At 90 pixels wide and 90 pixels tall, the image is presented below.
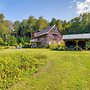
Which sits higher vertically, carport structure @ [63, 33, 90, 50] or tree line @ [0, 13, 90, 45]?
tree line @ [0, 13, 90, 45]

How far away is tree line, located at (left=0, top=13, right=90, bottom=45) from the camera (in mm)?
63672

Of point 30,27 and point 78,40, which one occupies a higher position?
point 30,27

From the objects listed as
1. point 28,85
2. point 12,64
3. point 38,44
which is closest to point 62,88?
point 28,85

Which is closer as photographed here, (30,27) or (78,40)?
(78,40)

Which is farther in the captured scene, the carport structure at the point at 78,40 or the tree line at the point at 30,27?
the tree line at the point at 30,27

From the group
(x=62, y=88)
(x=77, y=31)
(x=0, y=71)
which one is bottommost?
(x=62, y=88)

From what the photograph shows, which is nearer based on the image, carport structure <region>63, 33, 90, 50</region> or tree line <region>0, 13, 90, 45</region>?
carport structure <region>63, 33, 90, 50</region>

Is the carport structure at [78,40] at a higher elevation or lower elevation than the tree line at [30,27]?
lower

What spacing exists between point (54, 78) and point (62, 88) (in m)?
1.73

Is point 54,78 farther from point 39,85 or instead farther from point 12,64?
point 12,64

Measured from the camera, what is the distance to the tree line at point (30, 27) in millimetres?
63672

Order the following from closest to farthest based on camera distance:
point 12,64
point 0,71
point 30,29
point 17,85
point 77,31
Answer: point 17,85 → point 0,71 → point 12,64 → point 77,31 → point 30,29

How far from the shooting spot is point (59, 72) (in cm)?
1119

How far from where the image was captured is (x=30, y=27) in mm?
84625
